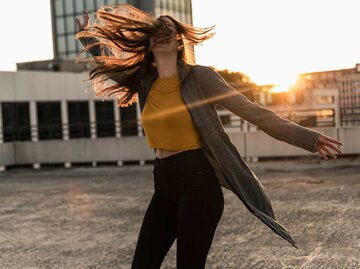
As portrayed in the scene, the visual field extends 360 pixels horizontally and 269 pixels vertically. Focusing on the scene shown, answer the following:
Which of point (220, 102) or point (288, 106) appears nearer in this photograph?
point (220, 102)

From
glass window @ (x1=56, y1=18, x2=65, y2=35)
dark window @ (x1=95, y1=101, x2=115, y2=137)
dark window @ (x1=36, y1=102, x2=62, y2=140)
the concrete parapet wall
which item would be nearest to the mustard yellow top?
the concrete parapet wall

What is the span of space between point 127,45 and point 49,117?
35.0 metres

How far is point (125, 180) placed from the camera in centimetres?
1396

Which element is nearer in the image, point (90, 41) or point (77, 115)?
point (90, 41)

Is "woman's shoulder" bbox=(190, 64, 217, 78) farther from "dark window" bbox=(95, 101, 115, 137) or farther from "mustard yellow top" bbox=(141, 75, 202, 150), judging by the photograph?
"dark window" bbox=(95, 101, 115, 137)

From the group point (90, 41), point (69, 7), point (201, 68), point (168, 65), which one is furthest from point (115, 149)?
point (69, 7)

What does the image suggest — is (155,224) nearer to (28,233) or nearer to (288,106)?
(28,233)

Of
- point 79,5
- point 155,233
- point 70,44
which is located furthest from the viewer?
point 70,44

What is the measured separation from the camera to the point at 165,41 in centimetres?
305

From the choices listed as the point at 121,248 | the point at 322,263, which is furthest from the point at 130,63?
the point at 121,248

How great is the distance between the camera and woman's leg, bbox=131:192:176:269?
9.84ft

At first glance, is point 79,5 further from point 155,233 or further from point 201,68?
point 155,233

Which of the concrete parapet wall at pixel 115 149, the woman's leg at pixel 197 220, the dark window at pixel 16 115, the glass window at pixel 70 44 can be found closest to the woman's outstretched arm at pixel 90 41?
the woman's leg at pixel 197 220

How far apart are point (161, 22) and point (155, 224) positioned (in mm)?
1113
